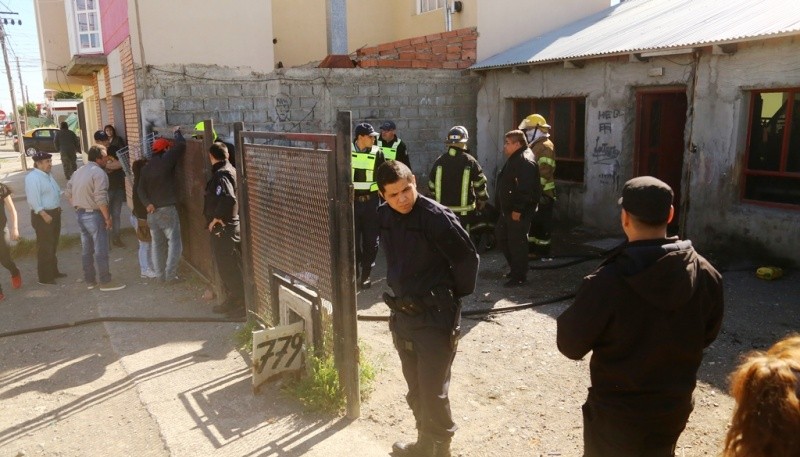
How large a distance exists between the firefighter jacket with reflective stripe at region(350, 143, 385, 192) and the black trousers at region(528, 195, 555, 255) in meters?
2.56

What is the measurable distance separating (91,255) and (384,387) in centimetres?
→ 509

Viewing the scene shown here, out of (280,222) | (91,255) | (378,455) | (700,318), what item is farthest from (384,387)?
(91,255)

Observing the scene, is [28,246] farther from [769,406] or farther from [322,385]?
[769,406]

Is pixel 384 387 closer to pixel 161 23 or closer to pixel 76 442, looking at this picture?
pixel 76 442

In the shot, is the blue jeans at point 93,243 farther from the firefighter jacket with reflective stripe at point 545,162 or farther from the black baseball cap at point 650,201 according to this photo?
the black baseball cap at point 650,201

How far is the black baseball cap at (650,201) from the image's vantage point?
7.63ft

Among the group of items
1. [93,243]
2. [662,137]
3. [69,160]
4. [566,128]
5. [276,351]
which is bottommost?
[276,351]

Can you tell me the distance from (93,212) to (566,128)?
25.7ft

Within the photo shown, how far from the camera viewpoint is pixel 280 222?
510 cm

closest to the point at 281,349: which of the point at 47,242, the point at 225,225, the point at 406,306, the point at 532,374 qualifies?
the point at 406,306

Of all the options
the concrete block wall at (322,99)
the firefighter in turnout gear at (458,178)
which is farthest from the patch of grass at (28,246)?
the firefighter in turnout gear at (458,178)

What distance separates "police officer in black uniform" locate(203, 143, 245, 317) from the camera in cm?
617

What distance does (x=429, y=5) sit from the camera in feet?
51.7

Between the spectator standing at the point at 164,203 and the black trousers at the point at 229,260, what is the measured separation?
1487mm
